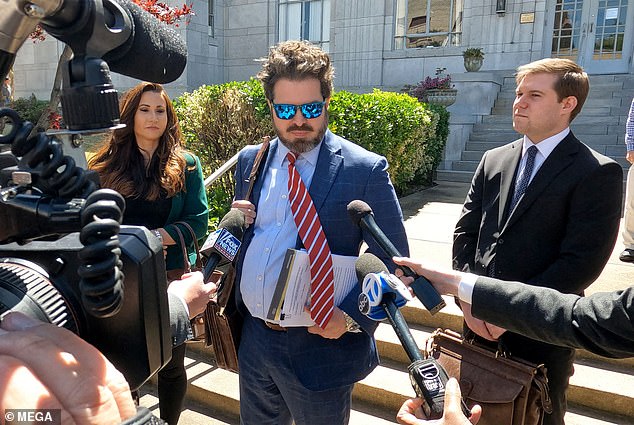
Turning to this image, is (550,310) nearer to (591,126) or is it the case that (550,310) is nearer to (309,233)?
(309,233)

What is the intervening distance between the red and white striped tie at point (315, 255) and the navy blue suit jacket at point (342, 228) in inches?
2.0

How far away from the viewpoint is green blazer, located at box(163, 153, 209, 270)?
297cm

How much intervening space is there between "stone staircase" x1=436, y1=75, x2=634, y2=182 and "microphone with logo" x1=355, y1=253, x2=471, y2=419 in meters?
9.37

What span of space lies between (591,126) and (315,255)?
34.6 feet

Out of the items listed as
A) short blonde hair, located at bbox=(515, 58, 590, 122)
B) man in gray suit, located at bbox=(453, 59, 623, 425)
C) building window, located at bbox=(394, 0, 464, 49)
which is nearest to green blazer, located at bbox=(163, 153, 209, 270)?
man in gray suit, located at bbox=(453, 59, 623, 425)

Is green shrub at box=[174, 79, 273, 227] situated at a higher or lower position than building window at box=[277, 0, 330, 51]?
lower

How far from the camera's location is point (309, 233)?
2.09m

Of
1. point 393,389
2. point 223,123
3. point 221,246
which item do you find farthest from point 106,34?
point 223,123

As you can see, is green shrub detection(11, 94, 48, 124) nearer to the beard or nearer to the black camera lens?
the beard

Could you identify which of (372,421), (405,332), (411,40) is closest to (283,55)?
(405,332)

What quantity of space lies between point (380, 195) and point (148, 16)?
1.38 metres

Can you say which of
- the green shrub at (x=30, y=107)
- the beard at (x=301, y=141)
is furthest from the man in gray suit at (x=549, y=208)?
the green shrub at (x=30, y=107)

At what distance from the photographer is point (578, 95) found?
2553 millimetres

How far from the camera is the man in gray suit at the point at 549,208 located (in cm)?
230
